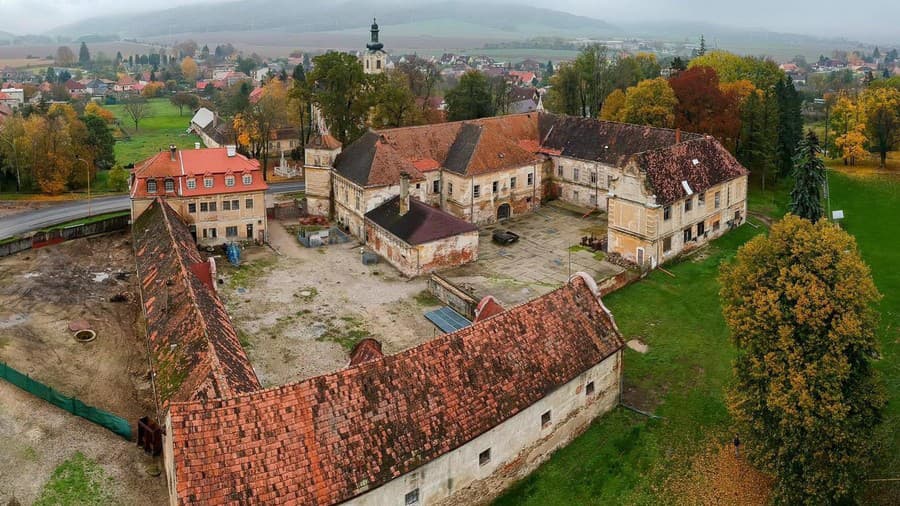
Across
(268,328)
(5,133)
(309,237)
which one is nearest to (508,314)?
(268,328)

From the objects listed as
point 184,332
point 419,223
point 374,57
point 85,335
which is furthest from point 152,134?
point 184,332

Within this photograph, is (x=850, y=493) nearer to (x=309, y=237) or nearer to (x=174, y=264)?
(x=174, y=264)

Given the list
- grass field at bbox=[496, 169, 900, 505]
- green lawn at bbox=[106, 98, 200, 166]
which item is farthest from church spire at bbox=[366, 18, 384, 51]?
grass field at bbox=[496, 169, 900, 505]

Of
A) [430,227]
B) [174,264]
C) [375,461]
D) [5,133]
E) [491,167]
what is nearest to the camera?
[375,461]

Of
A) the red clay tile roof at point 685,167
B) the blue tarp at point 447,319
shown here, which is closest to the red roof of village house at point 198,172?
the blue tarp at point 447,319

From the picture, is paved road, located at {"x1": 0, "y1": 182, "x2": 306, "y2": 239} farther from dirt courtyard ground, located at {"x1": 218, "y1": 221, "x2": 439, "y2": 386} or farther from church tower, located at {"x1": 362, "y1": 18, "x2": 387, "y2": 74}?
church tower, located at {"x1": 362, "y1": 18, "x2": 387, "y2": 74}

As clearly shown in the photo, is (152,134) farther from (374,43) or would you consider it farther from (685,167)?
(685,167)
